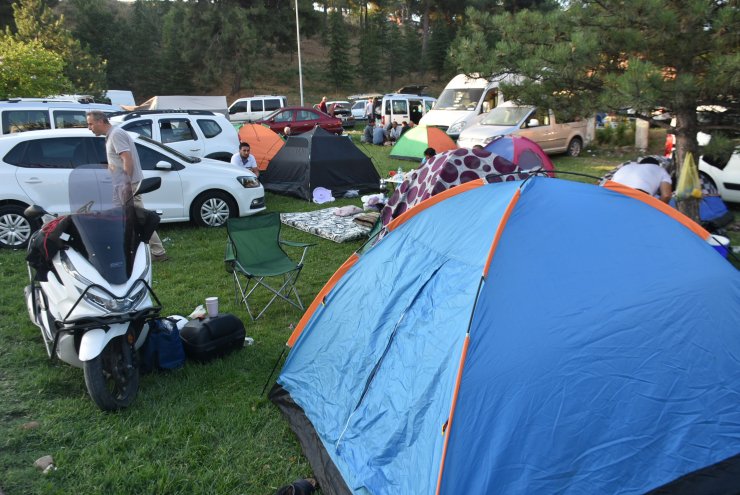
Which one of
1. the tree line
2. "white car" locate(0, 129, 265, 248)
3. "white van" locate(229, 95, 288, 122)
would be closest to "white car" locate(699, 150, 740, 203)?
"white car" locate(0, 129, 265, 248)

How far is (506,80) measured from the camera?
6148 mm

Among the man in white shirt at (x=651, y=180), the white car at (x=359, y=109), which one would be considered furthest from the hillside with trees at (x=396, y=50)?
the white car at (x=359, y=109)

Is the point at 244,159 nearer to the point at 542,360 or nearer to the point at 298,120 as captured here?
the point at 542,360

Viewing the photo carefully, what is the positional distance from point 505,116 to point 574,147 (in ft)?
8.28

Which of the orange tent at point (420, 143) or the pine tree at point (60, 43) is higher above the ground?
the pine tree at point (60, 43)

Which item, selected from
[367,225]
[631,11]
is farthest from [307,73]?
[631,11]

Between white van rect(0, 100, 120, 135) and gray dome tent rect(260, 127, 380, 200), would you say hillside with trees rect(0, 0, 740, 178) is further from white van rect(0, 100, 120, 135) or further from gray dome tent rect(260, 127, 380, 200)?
white van rect(0, 100, 120, 135)

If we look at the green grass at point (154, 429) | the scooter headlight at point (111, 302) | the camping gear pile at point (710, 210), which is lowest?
the green grass at point (154, 429)

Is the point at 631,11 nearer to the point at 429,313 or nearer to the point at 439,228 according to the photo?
the point at 439,228

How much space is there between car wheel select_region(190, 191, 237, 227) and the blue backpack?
4.51m

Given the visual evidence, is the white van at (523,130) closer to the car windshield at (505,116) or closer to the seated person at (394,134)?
the car windshield at (505,116)

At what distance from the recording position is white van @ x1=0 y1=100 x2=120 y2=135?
1010 centimetres

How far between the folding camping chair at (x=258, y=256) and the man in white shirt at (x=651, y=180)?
3.70 metres

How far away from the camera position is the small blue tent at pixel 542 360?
2.60 metres
